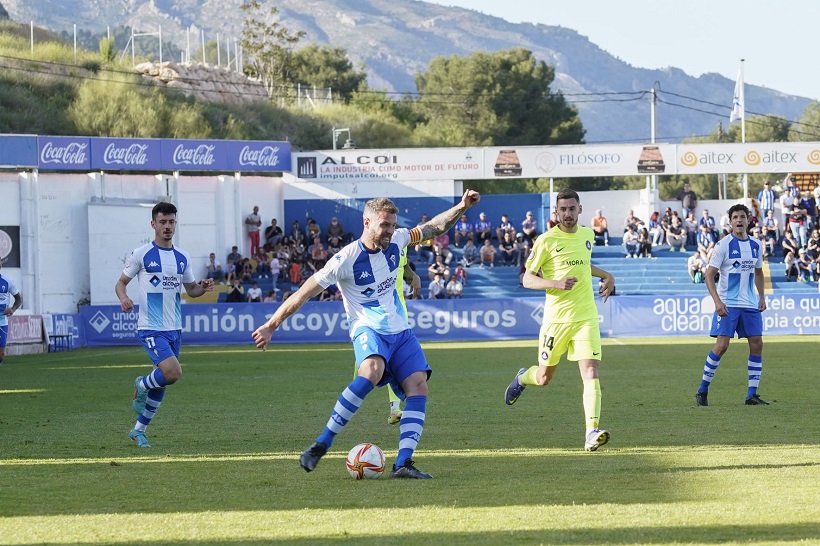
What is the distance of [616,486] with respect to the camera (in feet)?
26.5

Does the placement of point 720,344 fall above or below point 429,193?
below

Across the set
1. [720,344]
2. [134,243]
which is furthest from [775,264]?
[720,344]

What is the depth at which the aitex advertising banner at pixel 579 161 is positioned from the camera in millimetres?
45375

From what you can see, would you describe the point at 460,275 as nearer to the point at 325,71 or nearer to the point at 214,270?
the point at 214,270

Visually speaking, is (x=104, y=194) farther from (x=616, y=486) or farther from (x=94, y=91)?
(x=616, y=486)

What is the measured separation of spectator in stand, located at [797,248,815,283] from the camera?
39.2 meters

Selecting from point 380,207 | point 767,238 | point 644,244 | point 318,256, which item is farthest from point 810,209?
point 380,207

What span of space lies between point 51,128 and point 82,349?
2713 cm

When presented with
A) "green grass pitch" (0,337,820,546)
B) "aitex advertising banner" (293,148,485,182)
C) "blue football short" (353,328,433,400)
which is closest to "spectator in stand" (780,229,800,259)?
"aitex advertising banner" (293,148,485,182)

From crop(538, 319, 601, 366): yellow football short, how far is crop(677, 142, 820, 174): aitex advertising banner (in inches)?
1417

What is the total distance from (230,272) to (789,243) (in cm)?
1908

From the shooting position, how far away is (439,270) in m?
39.2

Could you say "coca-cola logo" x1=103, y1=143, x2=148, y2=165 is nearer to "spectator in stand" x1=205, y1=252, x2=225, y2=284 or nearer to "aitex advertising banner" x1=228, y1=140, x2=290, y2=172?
"aitex advertising banner" x1=228, y1=140, x2=290, y2=172

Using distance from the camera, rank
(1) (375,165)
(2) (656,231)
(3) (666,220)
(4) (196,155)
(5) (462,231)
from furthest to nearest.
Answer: (1) (375,165)
(5) (462,231)
(3) (666,220)
(2) (656,231)
(4) (196,155)
